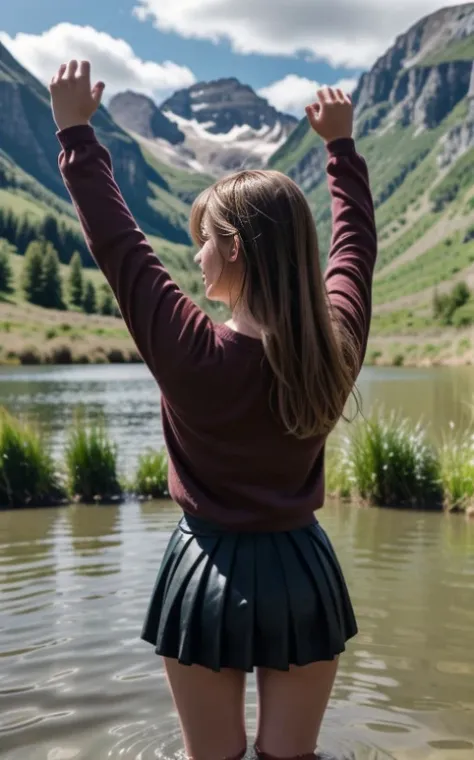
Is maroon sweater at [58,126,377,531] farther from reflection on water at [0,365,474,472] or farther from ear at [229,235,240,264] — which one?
reflection on water at [0,365,474,472]

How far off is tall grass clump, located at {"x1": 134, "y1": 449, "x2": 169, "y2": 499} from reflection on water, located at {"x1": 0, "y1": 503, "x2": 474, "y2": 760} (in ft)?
6.08

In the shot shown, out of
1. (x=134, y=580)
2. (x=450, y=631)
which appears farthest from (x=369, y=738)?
(x=134, y=580)

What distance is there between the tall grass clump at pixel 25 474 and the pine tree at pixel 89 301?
12030cm

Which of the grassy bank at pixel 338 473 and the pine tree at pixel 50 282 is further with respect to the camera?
the pine tree at pixel 50 282

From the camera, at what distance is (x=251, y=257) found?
6.54 feet

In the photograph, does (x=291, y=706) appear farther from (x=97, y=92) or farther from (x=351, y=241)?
(x=97, y=92)

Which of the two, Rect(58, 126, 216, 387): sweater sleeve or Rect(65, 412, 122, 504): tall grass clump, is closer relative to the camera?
Rect(58, 126, 216, 387): sweater sleeve

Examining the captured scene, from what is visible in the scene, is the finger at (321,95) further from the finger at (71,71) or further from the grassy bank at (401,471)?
the grassy bank at (401,471)

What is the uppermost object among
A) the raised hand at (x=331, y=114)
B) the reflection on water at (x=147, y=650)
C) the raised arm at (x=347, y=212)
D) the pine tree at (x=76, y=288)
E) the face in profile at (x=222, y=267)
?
the pine tree at (x=76, y=288)

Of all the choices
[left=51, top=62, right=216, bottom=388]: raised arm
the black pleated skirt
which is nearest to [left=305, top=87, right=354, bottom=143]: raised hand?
[left=51, top=62, right=216, bottom=388]: raised arm

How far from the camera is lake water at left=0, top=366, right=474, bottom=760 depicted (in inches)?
149

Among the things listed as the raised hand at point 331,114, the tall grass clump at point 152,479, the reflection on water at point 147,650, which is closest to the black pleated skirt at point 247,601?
the raised hand at point 331,114

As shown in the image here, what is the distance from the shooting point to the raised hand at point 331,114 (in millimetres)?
2447

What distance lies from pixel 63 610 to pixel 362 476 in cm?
484
